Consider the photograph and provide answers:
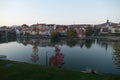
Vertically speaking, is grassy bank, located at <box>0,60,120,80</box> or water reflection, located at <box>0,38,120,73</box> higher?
grassy bank, located at <box>0,60,120,80</box>

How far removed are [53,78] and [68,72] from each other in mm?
1074

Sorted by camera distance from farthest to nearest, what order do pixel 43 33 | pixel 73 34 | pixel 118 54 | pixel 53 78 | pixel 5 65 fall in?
1. pixel 43 33
2. pixel 73 34
3. pixel 118 54
4. pixel 5 65
5. pixel 53 78

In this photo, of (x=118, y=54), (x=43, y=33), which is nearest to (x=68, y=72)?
(x=118, y=54)

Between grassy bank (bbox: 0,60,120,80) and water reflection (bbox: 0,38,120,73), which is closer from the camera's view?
grassy bank (bbox: 0,60,120,80)

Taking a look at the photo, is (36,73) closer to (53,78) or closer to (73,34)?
(53,78)

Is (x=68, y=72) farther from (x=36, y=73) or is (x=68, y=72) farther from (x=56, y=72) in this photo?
(x=36, y=73)

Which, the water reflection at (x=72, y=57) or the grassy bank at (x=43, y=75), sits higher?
the grassy bank at (x=43, y=75)

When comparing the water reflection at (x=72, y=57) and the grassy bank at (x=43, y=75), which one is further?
the water reflection at (x=72, y=57)

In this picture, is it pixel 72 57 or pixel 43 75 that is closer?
pixel 43 75

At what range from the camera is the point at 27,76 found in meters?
9.05

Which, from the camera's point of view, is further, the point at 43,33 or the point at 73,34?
the point at 43,33

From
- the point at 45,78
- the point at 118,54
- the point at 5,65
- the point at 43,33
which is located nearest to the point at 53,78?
the point at 45,78

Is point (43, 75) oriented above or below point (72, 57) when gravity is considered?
above

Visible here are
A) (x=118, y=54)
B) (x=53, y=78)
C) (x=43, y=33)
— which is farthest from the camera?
(x=43, y=33)
